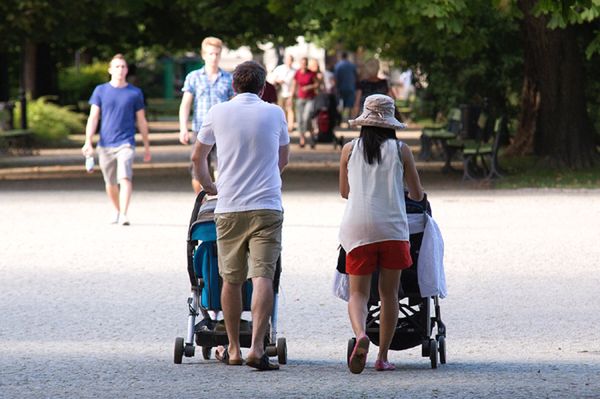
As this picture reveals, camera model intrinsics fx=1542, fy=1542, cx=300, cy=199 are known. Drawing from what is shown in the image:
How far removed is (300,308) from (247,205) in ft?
8.68

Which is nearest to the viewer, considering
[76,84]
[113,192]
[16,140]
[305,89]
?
Result: [113,192]

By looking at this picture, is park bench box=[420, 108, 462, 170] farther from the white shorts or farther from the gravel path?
the white shorts

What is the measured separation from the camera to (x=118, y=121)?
16.2 meters

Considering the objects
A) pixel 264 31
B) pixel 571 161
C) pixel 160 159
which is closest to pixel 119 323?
pixel 571 161

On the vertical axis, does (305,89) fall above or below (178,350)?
Result: below

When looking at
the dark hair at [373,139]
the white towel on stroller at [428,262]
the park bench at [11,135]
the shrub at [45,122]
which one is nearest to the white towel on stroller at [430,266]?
the white towel on stroller at [428,262]

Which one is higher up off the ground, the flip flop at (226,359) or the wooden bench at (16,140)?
the flip flop at (226,359)

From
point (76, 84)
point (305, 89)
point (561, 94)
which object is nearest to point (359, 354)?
point (561, 94)

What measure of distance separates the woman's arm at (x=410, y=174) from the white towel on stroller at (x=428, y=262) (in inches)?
7.0

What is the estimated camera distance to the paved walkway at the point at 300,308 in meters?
7.79

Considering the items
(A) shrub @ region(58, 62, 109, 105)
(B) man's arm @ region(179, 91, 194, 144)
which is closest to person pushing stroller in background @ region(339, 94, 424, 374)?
(B) man's arm @ region(179, 91, 194, 144)

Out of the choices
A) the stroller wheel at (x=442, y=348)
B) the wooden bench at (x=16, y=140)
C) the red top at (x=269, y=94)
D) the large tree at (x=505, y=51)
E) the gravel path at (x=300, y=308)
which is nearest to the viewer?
the gravel path at (x=300, y=308)

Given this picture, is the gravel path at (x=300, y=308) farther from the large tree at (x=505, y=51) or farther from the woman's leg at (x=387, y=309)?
the large tree at (x=505, y=51)

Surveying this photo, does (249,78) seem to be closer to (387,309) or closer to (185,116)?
(387,309)
